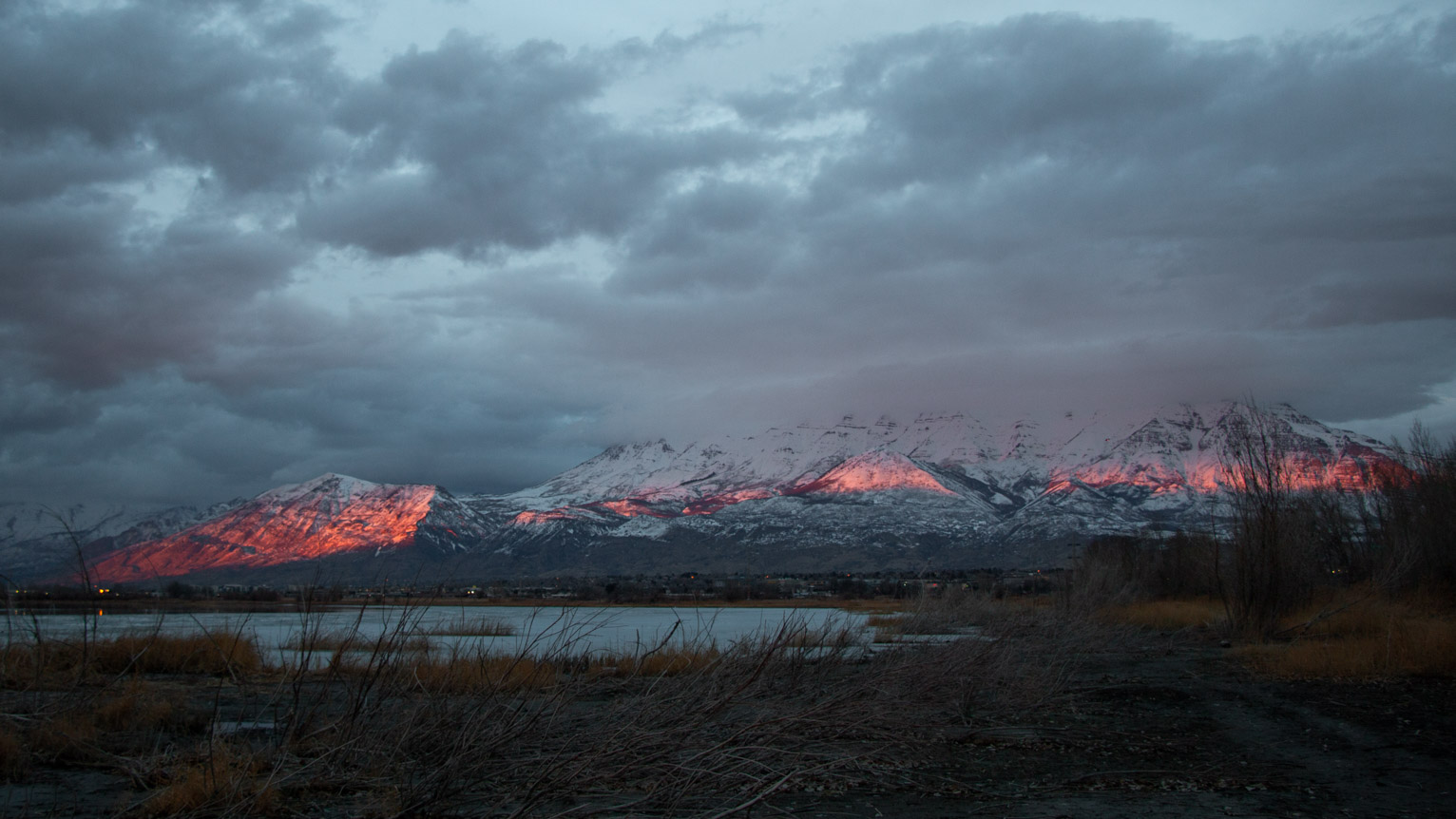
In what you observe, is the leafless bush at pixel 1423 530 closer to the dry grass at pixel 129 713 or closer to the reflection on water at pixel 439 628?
the reflection on water at pixel 439 628

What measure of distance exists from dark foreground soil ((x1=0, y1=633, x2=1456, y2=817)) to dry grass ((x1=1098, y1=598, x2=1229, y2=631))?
24321 mm

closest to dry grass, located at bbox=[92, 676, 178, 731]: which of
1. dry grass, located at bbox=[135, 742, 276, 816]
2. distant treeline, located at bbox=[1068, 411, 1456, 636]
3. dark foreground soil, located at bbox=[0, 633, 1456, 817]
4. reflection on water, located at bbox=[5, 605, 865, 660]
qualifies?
reflection on water, located at bbox=[5, 605, 865, 660]

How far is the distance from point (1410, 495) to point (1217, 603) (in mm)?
12246

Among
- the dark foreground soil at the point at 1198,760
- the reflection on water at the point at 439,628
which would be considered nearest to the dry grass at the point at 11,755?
the reflection on water at the point at 439,628

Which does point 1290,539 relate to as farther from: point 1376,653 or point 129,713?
point 129,713

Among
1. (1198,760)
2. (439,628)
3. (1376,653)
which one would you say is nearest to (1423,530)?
(1376,653)

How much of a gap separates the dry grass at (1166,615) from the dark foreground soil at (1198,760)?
78.3ft

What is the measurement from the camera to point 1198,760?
1288 cm

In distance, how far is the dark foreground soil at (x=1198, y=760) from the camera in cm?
1007

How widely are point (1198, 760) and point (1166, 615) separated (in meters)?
38.0

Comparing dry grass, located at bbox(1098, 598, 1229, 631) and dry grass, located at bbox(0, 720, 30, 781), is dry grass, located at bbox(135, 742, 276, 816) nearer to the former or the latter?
dry grass, located at bbox(0, 720, 30, 781)

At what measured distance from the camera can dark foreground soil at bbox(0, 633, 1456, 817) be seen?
383 inches

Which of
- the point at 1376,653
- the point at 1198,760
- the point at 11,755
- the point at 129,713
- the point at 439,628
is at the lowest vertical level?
the point at 1376,653

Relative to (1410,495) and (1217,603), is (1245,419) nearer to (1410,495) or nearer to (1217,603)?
(1410,495)
